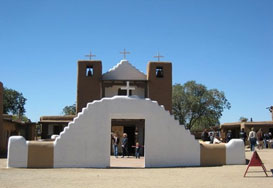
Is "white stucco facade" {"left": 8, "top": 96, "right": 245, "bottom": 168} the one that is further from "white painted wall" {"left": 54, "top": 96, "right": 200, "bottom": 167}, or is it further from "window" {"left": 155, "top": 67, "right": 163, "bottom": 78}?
"window" {"left": 155, "top": 67, "right": 163, "bottom": 78}

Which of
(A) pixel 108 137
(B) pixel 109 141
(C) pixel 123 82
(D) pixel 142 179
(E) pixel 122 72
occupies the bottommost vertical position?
(D) pixel 142 179

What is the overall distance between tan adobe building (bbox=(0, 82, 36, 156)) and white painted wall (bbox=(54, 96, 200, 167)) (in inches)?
407

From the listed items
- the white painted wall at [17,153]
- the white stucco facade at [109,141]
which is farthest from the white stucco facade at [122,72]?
the white painted wall at [17,153]

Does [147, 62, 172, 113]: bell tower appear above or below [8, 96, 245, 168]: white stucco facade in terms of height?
above

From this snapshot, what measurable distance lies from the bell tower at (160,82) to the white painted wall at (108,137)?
10671 mm

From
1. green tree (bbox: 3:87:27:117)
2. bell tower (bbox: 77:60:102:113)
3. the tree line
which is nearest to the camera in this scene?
bell tower (bbox: 77:60:102:113)

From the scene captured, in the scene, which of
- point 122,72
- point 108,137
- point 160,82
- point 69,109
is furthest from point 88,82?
point 69,109

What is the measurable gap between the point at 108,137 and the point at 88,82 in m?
11.9

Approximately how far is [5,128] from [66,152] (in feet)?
47.0

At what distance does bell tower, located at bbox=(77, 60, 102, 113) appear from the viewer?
89.7 feet

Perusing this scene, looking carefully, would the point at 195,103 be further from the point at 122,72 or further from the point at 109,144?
the point at 109,144

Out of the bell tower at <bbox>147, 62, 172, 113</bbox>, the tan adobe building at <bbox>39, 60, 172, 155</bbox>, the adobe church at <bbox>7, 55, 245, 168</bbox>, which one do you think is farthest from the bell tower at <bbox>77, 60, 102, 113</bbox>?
the adobe church at <bbox>7, 55, 245, 168</bbox>

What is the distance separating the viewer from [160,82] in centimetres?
2800

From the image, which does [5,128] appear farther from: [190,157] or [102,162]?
[190,157]
